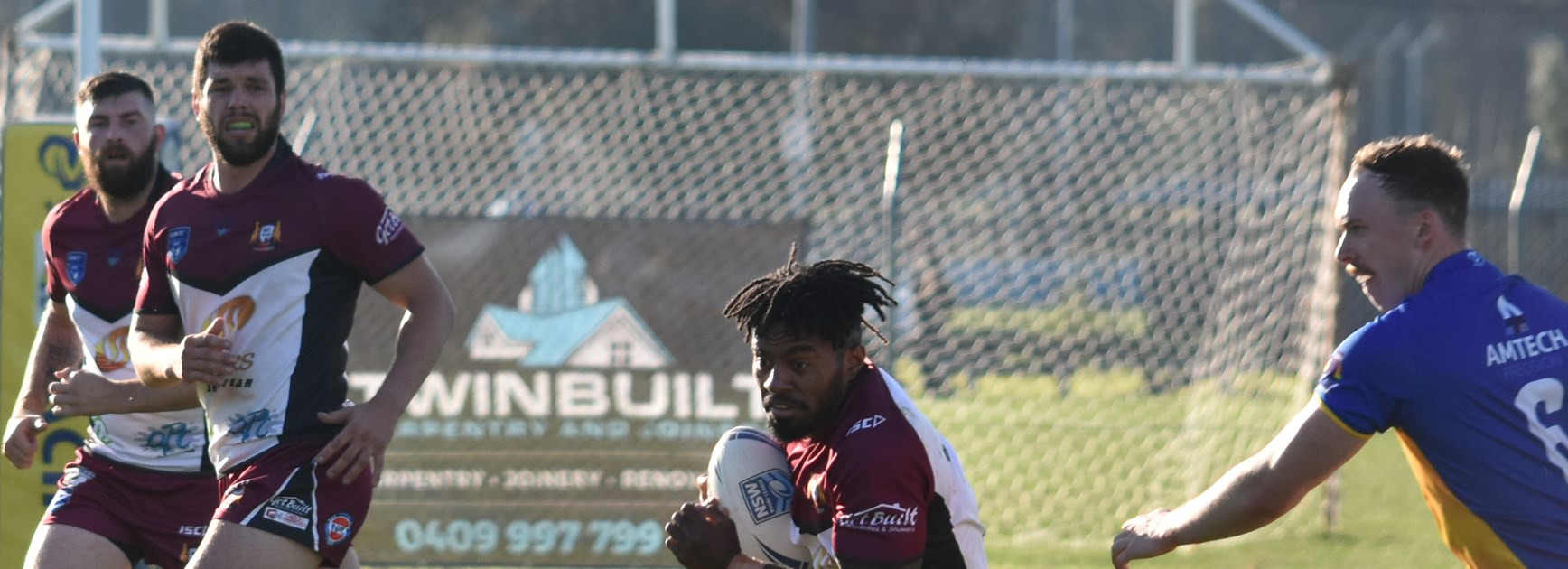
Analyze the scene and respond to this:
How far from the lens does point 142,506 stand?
480 cm

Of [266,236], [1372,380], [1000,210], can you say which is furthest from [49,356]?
[1000,210]

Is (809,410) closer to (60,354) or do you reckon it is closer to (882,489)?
(882,489)

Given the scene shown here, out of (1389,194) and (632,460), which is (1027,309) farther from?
(1389,194)

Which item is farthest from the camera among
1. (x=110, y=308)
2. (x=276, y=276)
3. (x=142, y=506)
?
(x=110, y=308)

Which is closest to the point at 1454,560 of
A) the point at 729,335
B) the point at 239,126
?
the point at 729,335

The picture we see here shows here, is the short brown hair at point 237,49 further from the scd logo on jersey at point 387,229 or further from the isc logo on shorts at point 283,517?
the isc logo on shorts at point 283,517

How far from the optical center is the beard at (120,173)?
5004mm

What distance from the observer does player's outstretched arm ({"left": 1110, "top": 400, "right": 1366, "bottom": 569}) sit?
12.1ft

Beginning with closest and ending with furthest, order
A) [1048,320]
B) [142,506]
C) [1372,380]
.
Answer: [1372,380] < [142,506] < [1048,320]

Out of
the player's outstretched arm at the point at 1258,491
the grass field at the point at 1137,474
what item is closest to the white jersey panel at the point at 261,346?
the player's outstretched arm at the point at 1258,491

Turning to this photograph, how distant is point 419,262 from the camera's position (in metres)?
4.26

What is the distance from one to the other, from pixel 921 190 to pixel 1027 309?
2.15 metres

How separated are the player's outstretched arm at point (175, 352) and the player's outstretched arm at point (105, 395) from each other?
9 centimetres

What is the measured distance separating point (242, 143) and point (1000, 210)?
33.4ft
